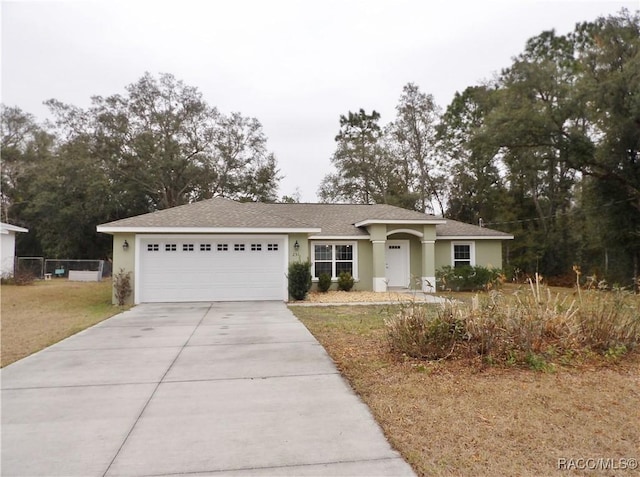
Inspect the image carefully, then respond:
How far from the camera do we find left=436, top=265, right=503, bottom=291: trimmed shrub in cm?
1730

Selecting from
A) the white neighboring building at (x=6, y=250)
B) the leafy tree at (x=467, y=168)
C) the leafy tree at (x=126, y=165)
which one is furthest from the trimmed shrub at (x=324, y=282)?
the leafy tree at (x=467, y=168)

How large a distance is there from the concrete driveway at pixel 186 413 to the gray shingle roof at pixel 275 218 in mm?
6524

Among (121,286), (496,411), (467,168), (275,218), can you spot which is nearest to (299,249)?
(275,218)

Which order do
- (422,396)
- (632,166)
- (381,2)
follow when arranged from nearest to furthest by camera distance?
(422,396), (381,2), (632,166)

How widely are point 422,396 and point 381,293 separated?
11.6 m

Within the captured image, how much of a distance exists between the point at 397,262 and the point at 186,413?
15.0 m

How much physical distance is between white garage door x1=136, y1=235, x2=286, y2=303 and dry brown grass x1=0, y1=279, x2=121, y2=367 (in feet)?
5.38

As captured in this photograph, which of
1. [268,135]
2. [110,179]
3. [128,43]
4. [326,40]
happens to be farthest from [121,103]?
[326,40]

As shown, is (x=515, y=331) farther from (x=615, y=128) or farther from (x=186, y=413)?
(x=615, y=128)

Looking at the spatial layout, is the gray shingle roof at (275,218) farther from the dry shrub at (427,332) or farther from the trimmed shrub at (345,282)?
the dry shrub at (427,332)

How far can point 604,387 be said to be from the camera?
479 cm

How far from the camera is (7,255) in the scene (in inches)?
866

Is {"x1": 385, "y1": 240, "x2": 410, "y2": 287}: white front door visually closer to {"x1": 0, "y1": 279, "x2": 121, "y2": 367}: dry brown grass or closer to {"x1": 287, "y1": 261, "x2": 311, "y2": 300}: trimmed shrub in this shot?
{"x1": 287, "y1": 261, "x2": 311, "y2": 300}: trimmed shrub

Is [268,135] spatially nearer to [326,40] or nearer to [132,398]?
[326,40]
